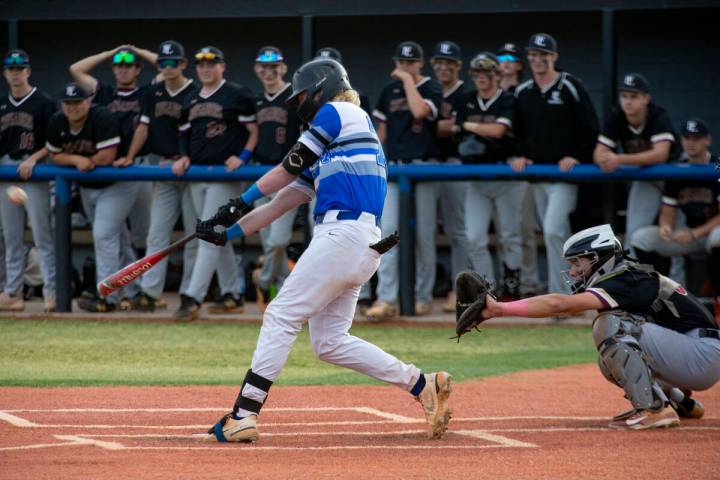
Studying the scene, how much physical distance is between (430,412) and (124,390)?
242cm

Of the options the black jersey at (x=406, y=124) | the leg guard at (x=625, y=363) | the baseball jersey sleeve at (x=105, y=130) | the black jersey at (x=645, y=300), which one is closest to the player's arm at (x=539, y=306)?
the black jersey at (x=645, y=300)

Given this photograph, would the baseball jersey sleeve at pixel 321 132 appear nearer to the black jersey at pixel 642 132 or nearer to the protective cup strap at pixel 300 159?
the protective cup strap at pixel 300 159

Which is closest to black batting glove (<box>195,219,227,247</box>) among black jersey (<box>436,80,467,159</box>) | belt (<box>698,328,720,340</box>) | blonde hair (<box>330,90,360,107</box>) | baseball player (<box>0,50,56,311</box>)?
blonde hair (<box>330,90,360,107</box>)

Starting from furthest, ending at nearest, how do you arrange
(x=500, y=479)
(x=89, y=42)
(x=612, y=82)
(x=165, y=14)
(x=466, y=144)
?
(x=89, y=42) → (x=165, y=14) → (x=612, y=82) → (x=466, y=144) → (x=500, y=479)

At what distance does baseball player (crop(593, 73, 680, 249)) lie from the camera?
995 centimetres

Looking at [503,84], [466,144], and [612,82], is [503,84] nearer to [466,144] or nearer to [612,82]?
[466,144]

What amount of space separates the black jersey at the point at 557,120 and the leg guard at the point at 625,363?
4338 mm

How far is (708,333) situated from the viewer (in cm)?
647

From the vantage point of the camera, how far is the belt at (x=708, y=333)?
645 cm

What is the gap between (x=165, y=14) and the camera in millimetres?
14375

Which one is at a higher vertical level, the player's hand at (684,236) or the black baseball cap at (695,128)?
the black baseball cap at (695,128)

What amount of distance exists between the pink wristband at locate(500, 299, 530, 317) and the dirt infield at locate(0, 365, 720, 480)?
1.96ft

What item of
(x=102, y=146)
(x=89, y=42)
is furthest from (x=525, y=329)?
(x=89, y=42)

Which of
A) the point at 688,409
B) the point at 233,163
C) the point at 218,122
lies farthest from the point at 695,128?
the point at 688,409
